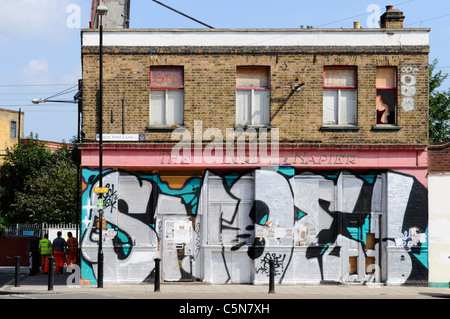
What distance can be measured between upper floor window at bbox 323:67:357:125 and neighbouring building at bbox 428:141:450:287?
118 inches

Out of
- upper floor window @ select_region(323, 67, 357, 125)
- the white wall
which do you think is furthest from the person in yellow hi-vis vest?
the white wall

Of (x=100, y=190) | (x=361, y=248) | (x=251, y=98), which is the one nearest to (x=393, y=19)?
(x=251, y=98)

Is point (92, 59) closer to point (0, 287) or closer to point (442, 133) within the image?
point (0, 287)

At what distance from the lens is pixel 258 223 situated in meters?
22.9

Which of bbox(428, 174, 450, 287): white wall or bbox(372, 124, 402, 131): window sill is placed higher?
bbox(372, 124, 402, 131): window sill

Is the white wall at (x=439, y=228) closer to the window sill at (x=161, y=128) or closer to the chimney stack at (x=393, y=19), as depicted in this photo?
the chimney stack at (x=393, y=19)

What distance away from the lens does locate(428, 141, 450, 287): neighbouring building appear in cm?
2314

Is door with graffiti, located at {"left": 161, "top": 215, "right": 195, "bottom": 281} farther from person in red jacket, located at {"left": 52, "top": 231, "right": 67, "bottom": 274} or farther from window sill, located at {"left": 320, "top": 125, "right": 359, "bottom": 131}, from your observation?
person in red jacket, located at {"left": 52, "top": 231, "right": 67, "bottom": 274}

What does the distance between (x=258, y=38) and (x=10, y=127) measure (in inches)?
1915

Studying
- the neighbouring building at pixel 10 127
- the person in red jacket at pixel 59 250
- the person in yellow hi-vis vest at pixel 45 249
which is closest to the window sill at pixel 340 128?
the person in red jacket at pixel 59 250

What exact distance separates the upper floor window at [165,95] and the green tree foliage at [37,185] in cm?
2361

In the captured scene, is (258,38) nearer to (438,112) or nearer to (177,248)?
(177,248)

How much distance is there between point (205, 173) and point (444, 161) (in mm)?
7649

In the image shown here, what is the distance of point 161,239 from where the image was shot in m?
23.1
